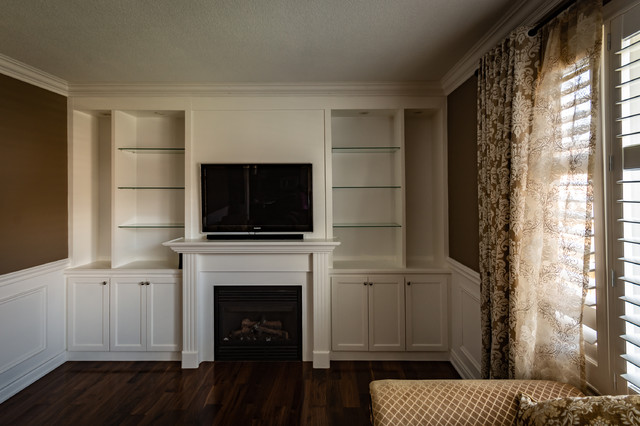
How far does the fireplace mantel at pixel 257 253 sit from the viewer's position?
310 centimetres

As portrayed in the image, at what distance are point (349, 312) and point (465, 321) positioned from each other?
1031 millimetres

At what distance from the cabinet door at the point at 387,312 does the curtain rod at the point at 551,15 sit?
217 cm

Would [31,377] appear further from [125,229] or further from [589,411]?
[589,411]

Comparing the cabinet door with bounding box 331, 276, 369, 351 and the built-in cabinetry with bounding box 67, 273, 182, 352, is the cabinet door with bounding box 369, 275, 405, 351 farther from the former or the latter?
the built-in cabinetry with bounding box 67, 273, 182, 352

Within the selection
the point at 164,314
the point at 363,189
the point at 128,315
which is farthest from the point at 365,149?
the point at 128,315

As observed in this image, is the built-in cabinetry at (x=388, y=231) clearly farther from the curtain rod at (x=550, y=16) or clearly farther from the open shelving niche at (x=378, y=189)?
the curtain rod at (x=550, y=16)

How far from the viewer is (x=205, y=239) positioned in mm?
3312

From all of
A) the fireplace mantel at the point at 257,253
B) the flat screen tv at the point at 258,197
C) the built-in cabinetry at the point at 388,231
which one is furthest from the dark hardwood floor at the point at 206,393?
the flat screen tv at the point at 258,197

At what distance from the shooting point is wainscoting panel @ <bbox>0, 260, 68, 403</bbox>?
2.66 m

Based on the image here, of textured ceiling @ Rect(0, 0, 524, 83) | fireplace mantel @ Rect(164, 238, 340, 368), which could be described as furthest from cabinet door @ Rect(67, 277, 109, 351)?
textured ceiling @ Rect(0, 0, 524, 83)

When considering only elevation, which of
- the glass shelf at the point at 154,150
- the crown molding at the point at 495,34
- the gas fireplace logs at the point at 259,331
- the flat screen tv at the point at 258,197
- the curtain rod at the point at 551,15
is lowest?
the gas fireplace logs at the point at 259,331

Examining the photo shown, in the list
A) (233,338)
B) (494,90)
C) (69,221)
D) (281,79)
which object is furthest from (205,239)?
(494,90)

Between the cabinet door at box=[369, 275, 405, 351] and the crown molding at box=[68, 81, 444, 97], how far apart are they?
5.96ft

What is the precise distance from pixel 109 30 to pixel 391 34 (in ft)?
6.12
